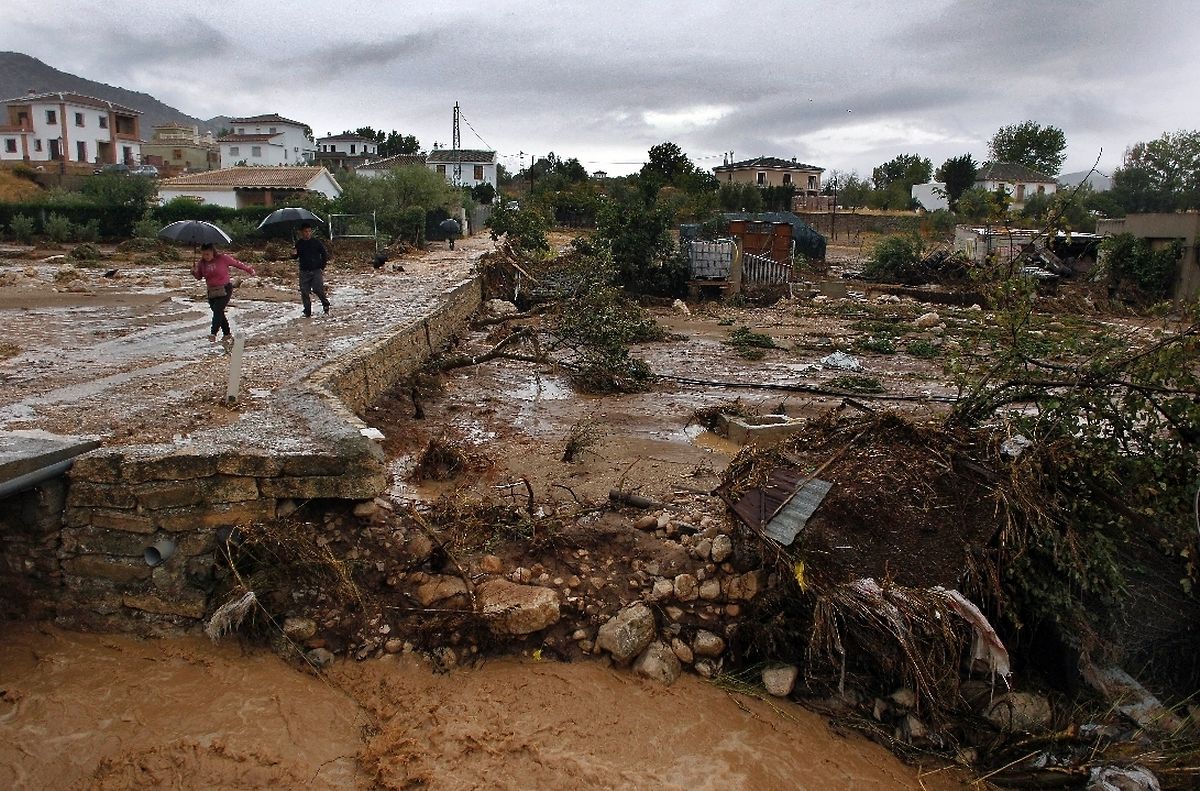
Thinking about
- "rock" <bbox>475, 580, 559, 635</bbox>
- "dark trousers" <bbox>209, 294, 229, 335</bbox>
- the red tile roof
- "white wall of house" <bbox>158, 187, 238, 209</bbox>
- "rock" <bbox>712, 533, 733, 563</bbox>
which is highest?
the red tile roof

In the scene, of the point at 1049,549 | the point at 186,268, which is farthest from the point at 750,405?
the point at 186,268

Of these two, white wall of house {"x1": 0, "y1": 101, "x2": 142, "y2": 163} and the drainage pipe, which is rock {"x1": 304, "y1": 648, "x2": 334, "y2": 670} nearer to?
the drainage pipe

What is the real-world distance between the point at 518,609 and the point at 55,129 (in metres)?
75.2

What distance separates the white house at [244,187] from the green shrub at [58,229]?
33.5 feet

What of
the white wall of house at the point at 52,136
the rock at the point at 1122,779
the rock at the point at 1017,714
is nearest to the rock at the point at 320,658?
the rock at the point at 1017,714

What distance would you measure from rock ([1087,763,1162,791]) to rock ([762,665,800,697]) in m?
1.64

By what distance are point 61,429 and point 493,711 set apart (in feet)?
12.7

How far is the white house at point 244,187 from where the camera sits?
122ft

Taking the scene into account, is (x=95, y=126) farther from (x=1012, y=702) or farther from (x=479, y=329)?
(x=1012, y=702)

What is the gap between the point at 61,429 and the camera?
5.91 meters

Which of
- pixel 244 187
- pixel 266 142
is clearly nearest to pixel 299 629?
pixel 244 187

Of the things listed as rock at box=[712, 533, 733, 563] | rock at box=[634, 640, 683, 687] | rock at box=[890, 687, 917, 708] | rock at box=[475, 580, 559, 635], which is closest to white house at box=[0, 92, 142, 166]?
rock at box=[475, 580, 559, 635]

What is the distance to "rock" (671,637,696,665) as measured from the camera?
526 centimetres

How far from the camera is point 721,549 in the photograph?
18.9ft
